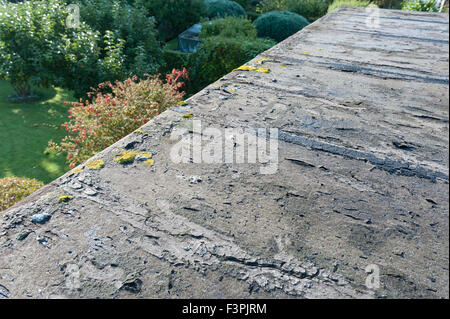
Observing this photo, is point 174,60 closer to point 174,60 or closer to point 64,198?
point 174,60

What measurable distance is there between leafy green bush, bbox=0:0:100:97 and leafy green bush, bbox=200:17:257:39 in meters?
3.81

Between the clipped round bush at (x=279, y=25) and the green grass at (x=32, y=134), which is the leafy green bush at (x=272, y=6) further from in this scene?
the green grass at (x=32, y=134)

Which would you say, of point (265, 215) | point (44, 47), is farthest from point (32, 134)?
point (265, 215)

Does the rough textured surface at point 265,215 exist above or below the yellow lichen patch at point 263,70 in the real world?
below

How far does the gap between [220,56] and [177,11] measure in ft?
15.2

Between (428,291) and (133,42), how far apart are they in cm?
912

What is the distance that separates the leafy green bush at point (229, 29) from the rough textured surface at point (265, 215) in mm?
8525

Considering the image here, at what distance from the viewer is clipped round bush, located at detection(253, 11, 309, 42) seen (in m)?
9.95

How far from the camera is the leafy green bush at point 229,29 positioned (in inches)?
372

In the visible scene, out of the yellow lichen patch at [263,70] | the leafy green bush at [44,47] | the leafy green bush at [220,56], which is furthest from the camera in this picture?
the leafy green bush at [220,56]

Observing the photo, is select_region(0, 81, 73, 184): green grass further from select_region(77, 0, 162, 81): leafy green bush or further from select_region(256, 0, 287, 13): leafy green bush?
select_region(256, 0, 287, 13): leafy green bush

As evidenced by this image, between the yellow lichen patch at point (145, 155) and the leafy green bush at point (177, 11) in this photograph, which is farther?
the leafy green bush at point (177, 11)

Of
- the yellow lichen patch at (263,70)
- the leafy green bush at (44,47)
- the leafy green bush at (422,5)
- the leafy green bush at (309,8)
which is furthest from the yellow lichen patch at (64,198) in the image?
the leafy green bush at (309,8)

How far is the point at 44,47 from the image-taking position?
24.8 feet
